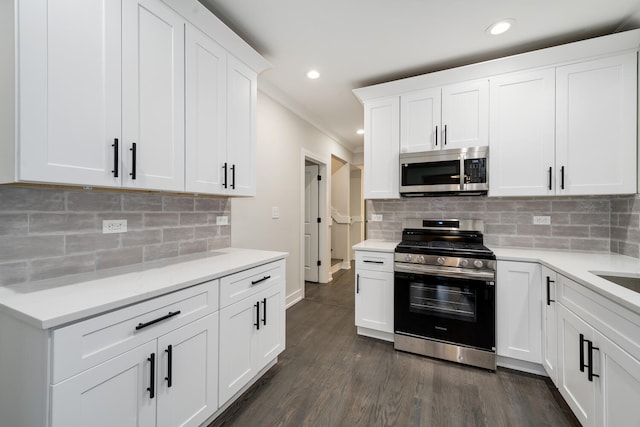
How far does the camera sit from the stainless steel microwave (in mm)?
2428

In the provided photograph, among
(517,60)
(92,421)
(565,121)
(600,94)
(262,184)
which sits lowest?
(92,421)

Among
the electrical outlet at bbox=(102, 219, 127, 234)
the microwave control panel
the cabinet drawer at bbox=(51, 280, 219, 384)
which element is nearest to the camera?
the cabinet drawer at bbox=(51, 280, 219, 384)

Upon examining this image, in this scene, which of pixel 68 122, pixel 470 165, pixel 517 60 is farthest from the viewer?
pixel 470 165

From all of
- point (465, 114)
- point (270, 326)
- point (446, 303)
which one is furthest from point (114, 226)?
point (465, 114)

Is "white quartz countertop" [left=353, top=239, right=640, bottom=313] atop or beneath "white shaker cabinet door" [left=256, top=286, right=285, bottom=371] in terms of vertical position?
atop

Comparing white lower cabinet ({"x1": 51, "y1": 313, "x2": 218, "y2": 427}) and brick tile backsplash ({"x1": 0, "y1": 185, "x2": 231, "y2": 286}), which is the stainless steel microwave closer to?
brick tile backsplash ({"x1": 0, "y1": 185, "x2": 231, "y2": 286})

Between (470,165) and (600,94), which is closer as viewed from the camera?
(600,94)

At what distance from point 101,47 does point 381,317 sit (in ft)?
9.11

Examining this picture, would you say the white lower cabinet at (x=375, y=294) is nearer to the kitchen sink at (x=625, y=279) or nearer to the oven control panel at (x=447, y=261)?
the oven control panel at (x=447, y=261)

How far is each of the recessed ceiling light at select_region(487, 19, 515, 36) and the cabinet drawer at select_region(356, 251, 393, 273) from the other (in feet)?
6.52

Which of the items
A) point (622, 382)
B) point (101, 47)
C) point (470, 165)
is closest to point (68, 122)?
point (101, 47)

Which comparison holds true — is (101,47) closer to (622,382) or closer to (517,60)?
(622,382)

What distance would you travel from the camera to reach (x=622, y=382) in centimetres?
115

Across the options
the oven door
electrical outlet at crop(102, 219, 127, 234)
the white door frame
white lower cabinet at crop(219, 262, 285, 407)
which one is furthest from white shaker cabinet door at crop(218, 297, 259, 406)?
the white door frame
